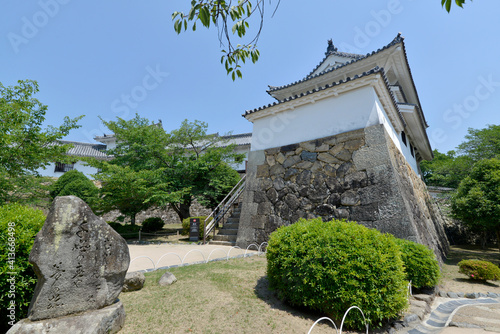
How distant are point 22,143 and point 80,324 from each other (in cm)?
888

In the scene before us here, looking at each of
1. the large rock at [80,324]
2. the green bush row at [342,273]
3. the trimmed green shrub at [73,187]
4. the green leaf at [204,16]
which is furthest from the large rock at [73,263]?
the trimmed green shrub at [73,187]

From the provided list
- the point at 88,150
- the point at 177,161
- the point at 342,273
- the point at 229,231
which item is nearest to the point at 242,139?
the point at 177,161

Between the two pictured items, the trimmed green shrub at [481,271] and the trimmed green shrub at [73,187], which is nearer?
the trimmed green shrub at [481,271]

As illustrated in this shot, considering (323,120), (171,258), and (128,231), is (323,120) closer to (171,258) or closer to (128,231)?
(171,258)

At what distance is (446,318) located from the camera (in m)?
3.95

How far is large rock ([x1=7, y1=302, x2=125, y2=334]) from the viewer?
8.07ft

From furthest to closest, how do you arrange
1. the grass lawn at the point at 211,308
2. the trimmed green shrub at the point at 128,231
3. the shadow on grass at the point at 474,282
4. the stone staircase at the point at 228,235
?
the trimmed green shrub at the point at 128,231 < the stone staircase at the point at 228,235 < the shadow on grass at the point at 474,282 < the grass lawn at the point at 211,308

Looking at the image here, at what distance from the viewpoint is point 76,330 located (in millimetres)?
2525

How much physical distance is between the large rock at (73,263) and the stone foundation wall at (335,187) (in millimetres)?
5803

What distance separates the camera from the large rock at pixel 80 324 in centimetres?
246

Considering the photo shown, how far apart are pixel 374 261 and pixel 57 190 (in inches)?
760

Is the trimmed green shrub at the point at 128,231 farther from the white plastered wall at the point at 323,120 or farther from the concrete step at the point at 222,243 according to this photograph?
the white plastered wall at the point at 323,120

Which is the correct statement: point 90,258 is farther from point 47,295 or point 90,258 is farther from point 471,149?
point 471,149

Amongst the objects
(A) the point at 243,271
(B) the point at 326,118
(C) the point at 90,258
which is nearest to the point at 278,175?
(B) the point at 326,118
